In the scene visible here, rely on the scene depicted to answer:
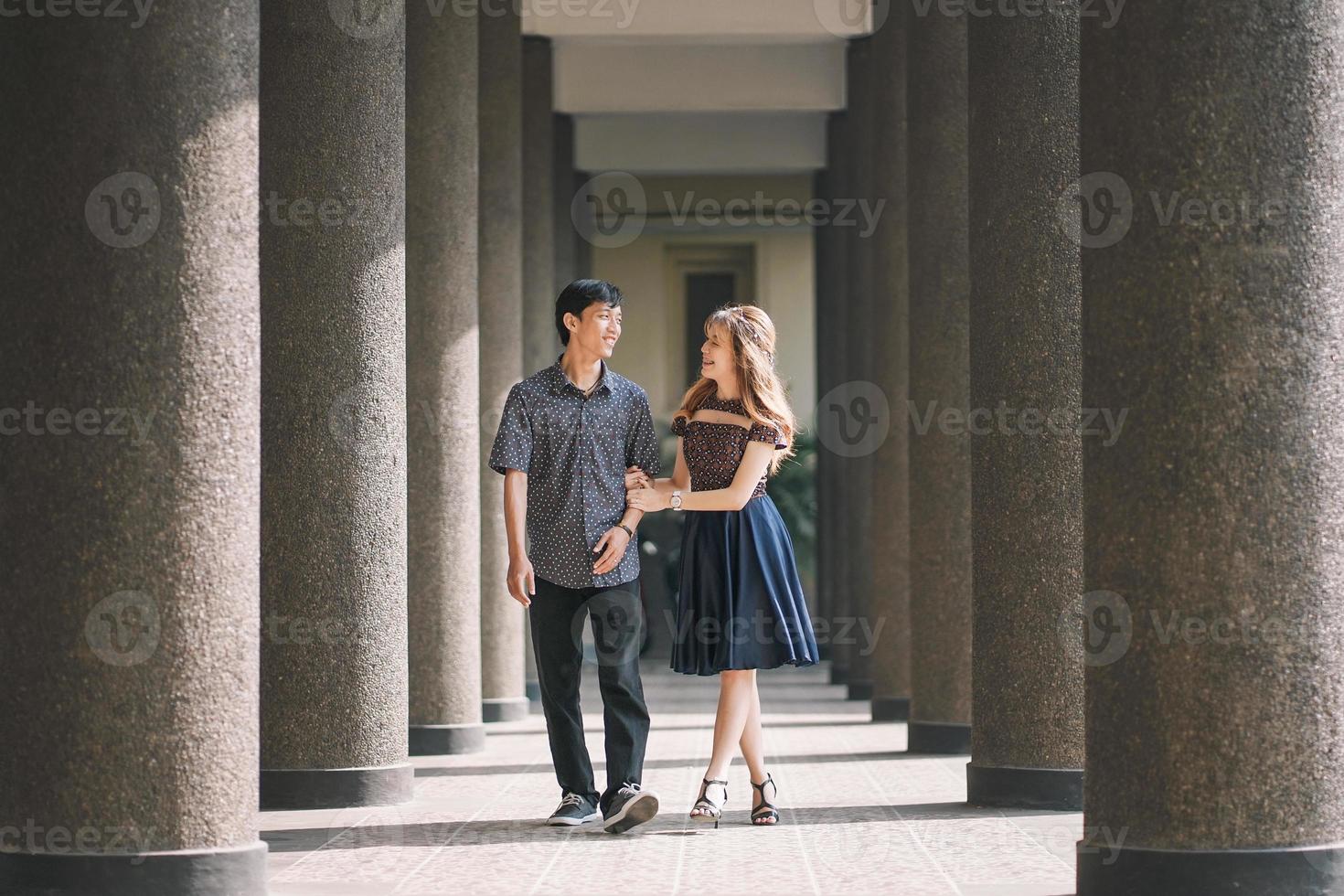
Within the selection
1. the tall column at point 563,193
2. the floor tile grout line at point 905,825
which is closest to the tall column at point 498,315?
the floor tile grout line at point 905,825

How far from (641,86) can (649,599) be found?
8.95 metres

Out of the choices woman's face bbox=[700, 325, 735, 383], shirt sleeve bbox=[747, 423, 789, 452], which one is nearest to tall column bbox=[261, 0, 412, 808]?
woman's face bbox=[700, 325, 735, 383]

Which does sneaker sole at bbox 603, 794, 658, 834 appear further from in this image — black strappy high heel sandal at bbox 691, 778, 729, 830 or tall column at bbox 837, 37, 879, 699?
tall column at bbox 837, 37, 879, 699

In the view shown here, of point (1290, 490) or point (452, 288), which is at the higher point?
point (452, 288)

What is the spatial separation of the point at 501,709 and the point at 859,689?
5.10 meters

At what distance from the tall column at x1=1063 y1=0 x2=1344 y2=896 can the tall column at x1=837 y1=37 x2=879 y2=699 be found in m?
11.8

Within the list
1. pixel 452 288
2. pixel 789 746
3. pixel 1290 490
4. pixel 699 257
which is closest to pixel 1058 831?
pixel 1290 490

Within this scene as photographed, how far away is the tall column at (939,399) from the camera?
12.0 m

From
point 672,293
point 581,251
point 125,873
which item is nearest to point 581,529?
point 125,873

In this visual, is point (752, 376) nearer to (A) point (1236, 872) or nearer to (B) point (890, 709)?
(A) point (1236, 872)

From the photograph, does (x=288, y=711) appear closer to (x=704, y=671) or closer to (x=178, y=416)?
(x=704, y=671)

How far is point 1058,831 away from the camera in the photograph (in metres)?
7.82

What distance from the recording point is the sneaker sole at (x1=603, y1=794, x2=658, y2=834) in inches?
297

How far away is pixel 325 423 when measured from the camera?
28.8 feet
